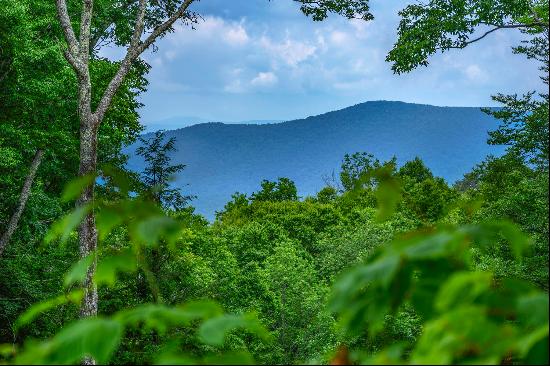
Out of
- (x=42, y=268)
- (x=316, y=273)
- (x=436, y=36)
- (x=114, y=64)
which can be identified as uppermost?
(x=114, y=64)

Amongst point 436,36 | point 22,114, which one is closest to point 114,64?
point 22,114

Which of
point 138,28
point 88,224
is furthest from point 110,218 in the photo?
point 138,28

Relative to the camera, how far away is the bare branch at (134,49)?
13.9 meters

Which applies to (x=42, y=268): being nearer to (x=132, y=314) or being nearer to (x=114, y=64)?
(x=114, y=64)

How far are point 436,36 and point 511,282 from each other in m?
14.1

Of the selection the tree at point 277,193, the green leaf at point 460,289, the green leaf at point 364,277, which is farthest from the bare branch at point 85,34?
the tree at point 277,193

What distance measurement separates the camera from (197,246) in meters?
27.8

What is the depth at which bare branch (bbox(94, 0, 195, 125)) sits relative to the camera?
1391 cm

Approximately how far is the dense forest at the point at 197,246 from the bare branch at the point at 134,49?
0.05 m

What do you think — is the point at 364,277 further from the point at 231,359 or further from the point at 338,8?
the point at 338,8

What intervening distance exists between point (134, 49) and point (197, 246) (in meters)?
14.7

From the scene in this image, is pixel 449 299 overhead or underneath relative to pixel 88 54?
underneath

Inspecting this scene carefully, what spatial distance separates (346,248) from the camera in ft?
111

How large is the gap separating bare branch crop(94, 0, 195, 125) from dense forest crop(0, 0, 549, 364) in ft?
0.18
